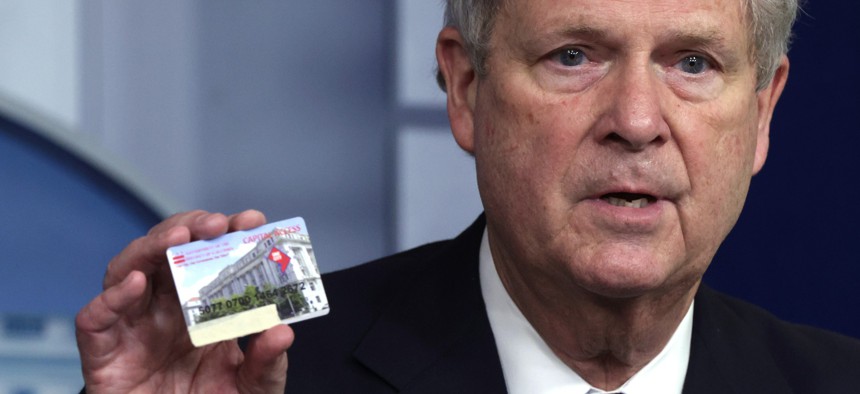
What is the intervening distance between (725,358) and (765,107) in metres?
0.49

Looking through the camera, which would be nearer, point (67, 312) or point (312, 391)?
point (312, 391)

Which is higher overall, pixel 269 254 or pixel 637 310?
pixel 269 254

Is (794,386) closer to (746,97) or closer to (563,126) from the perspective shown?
(746,97)

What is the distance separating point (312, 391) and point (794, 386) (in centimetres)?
94

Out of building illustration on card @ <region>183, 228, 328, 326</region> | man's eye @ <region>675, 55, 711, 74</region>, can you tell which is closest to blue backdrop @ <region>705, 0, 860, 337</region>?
man's eye @ <region>675, 55, 711, 74</region>

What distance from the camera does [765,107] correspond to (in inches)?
98.9

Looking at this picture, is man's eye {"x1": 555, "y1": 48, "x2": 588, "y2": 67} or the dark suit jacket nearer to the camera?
man's eye {"x1": 555, "y1": 48, "x2": 588, "y2": 67}

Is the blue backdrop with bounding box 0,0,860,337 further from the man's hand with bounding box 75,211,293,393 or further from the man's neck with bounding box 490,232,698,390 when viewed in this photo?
the man's hand with bounding box 75,211,293,393

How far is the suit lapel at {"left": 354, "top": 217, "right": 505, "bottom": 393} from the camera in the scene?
96.1 inches

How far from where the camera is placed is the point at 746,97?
7.68 feet

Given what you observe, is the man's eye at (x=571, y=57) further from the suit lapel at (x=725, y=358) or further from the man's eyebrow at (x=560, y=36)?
the suit lapel at (x=725, y=358)

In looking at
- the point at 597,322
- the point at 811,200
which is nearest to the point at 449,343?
the point at 597,322

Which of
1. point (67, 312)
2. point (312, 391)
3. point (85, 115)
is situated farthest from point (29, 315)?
point (312, 391)

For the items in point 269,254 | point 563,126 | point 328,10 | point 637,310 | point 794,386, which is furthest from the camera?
point 328,10
